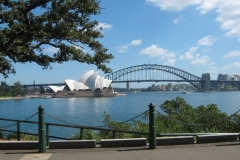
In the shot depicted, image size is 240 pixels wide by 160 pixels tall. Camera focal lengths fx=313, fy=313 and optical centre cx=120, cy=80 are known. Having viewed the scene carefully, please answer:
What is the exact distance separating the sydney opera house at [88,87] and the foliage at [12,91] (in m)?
20.6

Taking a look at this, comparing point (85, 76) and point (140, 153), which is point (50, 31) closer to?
point (140, 153)

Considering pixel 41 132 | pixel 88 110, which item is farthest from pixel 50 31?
pixel 88 110

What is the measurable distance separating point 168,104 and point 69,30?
10475 mm

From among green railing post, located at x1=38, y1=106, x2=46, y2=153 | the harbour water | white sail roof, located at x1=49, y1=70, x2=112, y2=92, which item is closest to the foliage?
white sail roof, located at x1=49, y1=70, x2=112, y2=92

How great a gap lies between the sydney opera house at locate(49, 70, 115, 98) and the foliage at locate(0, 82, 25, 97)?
20.6m

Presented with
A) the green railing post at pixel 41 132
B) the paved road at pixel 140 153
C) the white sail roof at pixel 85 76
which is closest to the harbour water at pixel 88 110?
the green railing post at pixel 41 132

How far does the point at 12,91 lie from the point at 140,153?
138 m

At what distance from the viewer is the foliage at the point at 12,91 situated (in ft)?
433

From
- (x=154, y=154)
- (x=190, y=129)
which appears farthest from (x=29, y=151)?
(x=190, y=129)

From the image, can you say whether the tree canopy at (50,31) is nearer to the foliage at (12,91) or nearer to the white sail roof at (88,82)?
the white sail roof at (88,82)

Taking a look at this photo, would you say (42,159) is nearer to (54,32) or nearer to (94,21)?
(54,32)

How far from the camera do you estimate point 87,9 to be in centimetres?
1072

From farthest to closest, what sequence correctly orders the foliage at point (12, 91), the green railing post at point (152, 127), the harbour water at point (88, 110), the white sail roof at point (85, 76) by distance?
the foliage at point (12, 91), the white sail roof at point (85, 76), the harbour water at point (88, 110), the green railing post at point (152, 127)

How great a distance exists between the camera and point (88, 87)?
11819 centimetres
